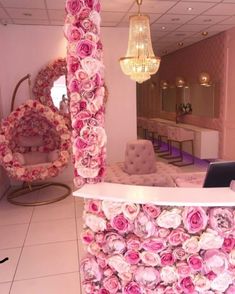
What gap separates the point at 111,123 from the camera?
579cm

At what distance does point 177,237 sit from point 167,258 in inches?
6.0

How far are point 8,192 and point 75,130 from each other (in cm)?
385

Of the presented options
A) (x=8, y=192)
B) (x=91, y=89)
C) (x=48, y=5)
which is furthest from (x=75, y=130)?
(x=8, y=192)

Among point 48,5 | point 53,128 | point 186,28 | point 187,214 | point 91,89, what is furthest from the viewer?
point 186,28

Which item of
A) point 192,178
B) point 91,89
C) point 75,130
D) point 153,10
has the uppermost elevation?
point 153,10

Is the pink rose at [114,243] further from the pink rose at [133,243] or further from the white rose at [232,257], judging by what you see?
the white rose at [232,257]

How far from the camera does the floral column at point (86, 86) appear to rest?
176cm

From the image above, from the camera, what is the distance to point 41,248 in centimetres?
315

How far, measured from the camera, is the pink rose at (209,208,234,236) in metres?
1.67

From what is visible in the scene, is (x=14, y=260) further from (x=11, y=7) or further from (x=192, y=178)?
(x=11, y=7)

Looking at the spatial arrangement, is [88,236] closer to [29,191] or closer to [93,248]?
[93,248]

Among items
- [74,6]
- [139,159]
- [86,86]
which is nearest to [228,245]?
[86,86]

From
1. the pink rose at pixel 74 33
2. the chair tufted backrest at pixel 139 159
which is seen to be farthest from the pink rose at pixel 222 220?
the chair tufted backrest at pixel 139 159

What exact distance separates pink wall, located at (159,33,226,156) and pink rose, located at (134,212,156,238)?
210 inches
